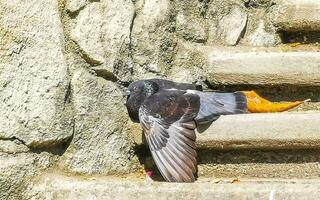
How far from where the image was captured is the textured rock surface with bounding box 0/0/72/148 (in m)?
2.98

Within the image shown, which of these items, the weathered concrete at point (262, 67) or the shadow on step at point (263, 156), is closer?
the shadow on step at point (263, 156)

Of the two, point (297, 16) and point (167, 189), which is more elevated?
point (297, 16)

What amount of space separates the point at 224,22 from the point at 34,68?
87cm

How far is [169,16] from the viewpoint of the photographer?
3420mm

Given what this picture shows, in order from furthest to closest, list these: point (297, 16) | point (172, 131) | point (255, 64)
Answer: point (297, 16) < point (255, 64) < point (172, 131)

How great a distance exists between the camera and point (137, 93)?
3.27m

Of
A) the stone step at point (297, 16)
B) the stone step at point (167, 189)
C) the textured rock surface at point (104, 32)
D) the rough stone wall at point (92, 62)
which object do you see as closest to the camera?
the stone step at point (167, 189)

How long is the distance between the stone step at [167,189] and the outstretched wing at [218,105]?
0.87ft

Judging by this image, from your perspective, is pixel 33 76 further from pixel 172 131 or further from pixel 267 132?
pixel 267 132

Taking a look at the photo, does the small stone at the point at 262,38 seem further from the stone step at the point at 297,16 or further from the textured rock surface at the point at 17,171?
the textured rock surface at the point at 17,171

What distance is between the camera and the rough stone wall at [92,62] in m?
3.00

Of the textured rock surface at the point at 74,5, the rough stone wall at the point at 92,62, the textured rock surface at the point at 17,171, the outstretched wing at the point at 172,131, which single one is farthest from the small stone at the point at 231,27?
the textured rock surface at the point at 17,171

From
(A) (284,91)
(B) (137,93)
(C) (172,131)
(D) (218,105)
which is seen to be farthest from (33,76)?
(A) (284,91)

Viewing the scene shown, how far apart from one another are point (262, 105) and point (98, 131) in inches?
24.1
